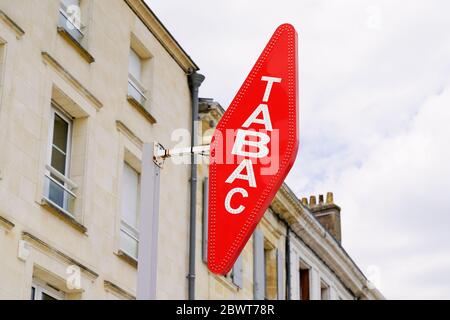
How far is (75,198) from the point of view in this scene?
16.0m

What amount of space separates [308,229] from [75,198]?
41.9 feet

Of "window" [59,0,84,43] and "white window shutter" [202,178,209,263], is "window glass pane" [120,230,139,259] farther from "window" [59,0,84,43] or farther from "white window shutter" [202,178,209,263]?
"window" [59,0,84,43]

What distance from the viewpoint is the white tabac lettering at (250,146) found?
815 centimetres

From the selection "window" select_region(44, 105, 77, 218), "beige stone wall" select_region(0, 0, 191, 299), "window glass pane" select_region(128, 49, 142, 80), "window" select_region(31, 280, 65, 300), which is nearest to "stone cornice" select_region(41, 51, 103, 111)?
"beige stone wall" select_region(0, 0, 191, 299)

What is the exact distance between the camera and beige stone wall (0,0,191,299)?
14.1m

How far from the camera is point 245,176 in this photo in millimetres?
8211

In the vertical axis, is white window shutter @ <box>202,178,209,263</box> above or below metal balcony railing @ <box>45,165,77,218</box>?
above

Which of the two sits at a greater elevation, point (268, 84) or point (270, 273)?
point (270, 273)

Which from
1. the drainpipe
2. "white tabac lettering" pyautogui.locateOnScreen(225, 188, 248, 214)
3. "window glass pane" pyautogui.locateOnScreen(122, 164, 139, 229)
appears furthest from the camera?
the drainpipe

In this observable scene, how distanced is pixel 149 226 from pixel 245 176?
3.45 ft

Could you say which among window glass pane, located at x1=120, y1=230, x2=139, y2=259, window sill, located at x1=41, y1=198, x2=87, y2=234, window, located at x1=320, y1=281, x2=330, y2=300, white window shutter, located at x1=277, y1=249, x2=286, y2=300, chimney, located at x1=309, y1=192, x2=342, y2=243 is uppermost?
chimney, located at x1=309, y1=192, x2=342, y2=243

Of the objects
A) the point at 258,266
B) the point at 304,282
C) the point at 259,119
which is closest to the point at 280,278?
the point at 258,266

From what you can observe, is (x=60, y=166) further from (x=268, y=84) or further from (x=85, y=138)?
(x=268, y=84)

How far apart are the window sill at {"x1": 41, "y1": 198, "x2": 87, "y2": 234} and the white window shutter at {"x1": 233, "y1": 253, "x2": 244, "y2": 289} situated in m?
6.86
